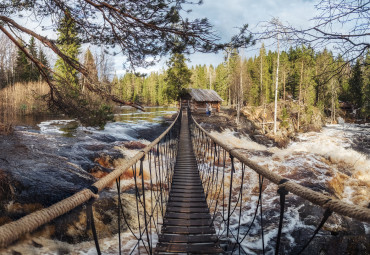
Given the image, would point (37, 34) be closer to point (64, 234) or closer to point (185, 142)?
point (64, 234)

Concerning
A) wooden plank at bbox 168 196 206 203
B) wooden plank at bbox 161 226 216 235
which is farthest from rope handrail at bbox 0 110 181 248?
wooden plank at bbox 168 196 206 203

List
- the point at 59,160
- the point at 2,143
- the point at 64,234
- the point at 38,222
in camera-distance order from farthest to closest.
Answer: the point at 2,143 < the point at 59,160 < the point at 64,234 < the point at 38,222

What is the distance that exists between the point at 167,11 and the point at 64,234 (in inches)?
212

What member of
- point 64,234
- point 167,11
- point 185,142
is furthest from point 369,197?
point 64,234

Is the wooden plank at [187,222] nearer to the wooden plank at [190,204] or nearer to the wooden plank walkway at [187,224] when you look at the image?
the wooden plank walkway at [187,224]

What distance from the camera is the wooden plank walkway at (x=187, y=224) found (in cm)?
293

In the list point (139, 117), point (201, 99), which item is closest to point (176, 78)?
point (201, 99)

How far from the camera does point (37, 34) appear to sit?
393 centimetres

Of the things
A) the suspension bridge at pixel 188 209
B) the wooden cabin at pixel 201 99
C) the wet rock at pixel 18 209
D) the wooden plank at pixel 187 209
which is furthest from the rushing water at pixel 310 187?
the wooden cabin at pixel 201 99

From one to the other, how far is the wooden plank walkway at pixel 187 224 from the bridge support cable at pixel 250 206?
7.5 inches

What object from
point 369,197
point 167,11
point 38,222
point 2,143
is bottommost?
point 369,197

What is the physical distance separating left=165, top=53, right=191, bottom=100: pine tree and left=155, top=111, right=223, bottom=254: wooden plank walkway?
21835mm

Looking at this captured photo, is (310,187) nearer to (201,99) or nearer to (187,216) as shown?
(187,216)

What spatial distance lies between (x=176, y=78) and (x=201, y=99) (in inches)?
158
